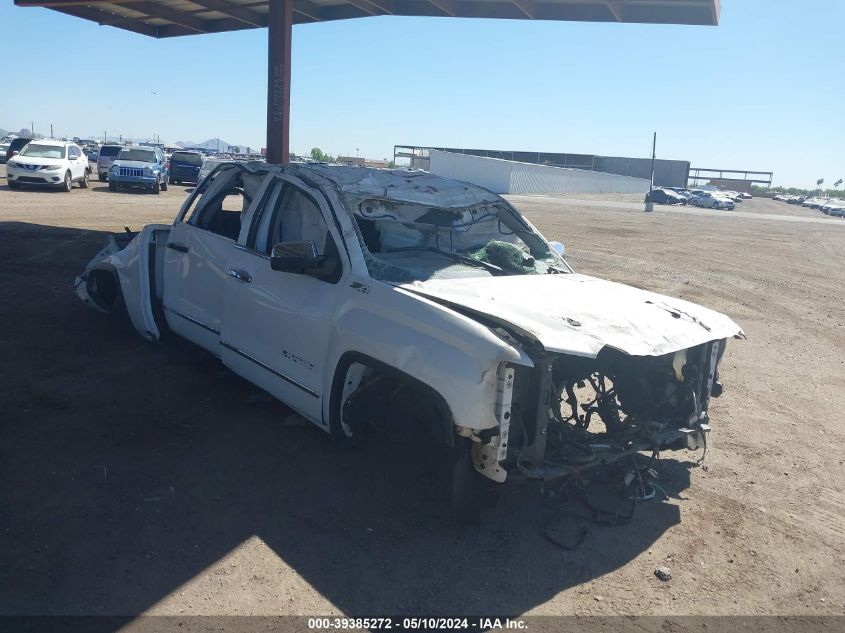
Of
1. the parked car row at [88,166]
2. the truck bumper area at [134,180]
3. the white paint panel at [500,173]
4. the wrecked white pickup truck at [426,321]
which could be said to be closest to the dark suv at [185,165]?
the parked car row at [88,166]

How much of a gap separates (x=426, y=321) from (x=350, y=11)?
12384 millimetres

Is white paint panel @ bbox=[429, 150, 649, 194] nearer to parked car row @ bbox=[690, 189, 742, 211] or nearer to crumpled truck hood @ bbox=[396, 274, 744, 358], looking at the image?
parked car row @ bbox=[690, 189, 742, 211]

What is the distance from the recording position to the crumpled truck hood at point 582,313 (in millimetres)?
3641

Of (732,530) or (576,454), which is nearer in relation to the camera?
(576,454)

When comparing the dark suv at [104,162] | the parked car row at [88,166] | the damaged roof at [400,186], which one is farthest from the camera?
the dark suv at [104,162]

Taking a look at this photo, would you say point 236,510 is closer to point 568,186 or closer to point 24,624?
point 24,624

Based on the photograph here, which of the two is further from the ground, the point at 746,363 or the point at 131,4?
the point at 131,4

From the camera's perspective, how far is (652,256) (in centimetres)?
1719

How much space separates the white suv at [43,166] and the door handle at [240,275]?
20.8m

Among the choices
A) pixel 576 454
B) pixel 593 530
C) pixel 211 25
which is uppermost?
pixel 211 25

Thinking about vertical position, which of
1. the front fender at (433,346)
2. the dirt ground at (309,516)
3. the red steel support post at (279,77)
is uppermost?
the red steel support post at (279,77)

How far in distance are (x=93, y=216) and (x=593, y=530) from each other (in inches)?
634

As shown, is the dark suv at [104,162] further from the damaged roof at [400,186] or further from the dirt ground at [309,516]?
the damaged roof at [400,186]

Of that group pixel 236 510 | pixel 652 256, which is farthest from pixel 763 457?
pixel 652 256
